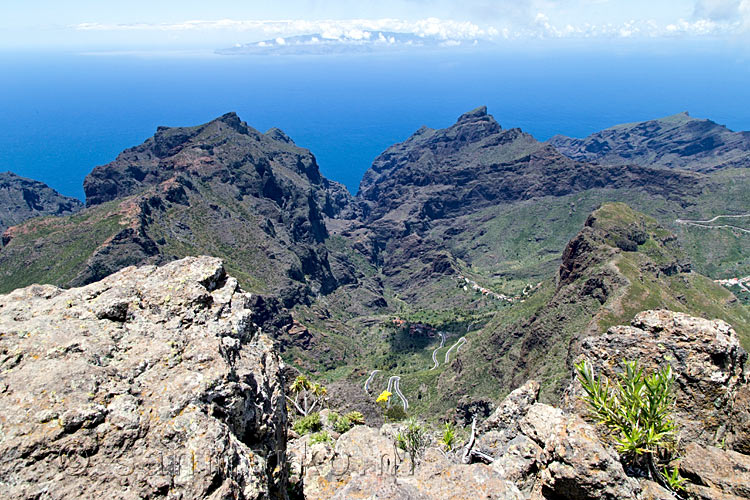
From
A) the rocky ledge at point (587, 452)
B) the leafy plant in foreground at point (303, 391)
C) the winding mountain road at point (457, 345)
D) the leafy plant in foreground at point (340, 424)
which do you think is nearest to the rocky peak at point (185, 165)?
the winding mountain road at point (457, 345)

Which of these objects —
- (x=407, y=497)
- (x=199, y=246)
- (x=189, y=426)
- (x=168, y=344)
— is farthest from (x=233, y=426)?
(x=199, y=246)

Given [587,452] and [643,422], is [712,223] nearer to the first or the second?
[643,422]

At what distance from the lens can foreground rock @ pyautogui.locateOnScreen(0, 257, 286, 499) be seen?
8922 mm

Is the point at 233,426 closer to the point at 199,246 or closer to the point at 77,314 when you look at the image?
the point at 77,314

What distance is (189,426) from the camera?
10039mm

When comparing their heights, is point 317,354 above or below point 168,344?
below

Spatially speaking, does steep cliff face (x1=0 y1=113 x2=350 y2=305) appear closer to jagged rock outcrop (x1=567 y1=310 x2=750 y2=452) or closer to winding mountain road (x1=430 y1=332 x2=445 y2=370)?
winding mountain road (x1=430 y1=332 x2=445 y2=370)

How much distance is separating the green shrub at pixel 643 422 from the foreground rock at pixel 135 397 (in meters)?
10.8

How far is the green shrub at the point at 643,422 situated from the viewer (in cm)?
1295

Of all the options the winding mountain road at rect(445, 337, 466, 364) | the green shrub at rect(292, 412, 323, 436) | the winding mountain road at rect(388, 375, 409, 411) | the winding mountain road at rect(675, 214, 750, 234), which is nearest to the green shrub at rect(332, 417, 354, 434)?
the green shrub at rect(292, 412, 323, 436)

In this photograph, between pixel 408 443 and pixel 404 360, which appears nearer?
pixel 408 443

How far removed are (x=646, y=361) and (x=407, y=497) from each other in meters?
11.1

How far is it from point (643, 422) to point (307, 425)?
729 inches

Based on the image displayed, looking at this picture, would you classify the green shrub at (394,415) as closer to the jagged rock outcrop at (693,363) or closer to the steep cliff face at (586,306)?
the steep cliff face at (586,306)
